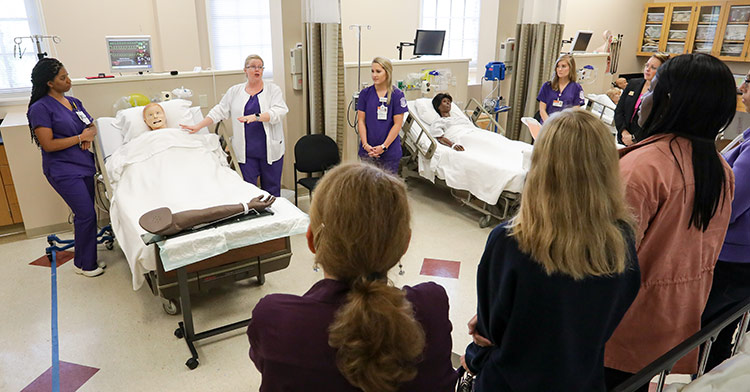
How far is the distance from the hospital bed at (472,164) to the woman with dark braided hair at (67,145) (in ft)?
8.77

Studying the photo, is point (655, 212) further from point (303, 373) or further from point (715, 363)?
point (303, 373)

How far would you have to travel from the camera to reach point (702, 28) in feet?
22.7

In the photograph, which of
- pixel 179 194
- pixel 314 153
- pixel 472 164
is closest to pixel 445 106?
pixel 472 164

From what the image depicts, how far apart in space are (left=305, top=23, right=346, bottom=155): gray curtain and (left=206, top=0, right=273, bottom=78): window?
2274 mm

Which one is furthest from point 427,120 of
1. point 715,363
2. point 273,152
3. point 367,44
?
point 715,363

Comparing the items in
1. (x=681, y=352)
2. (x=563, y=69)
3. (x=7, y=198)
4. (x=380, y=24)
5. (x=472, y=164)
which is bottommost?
(x=7, y=198)

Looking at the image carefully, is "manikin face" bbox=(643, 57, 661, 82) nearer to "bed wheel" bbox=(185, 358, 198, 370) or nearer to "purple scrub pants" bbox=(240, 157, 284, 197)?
"purple scrub pants" bbox=(240, 157, 284, 197)

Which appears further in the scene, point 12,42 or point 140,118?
point 12,42

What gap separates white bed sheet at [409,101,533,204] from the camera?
3.92 meters

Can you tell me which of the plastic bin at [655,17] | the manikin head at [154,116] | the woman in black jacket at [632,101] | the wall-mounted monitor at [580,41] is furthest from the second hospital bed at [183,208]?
the plastic bin at [655,17]

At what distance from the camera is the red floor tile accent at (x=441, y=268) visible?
11.3 feet

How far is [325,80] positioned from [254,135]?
2.86ft

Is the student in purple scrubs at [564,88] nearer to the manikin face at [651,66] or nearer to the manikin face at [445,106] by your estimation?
the manikin face at [445,106]

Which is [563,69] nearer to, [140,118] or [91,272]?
[140,118]
